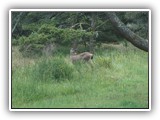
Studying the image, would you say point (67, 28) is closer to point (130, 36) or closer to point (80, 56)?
point (80, 56)

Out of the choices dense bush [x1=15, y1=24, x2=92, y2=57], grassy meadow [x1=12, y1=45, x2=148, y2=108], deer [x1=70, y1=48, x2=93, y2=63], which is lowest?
grassy meadow [x1=12, y1=45, x2=148, y2=108]

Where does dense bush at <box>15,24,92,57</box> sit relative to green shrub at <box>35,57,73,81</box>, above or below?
above

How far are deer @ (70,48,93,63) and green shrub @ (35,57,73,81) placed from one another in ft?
0.21

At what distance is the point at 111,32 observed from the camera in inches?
3730

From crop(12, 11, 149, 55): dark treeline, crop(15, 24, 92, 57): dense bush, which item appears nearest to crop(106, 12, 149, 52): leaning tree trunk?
crop(12, 11, 149, 55): dark treeline

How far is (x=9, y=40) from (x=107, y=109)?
3.02 feet

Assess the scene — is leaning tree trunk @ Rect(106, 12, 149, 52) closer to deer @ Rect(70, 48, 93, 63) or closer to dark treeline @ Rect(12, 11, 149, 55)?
dark treeline @ Rect(12, 11, 149, 55)

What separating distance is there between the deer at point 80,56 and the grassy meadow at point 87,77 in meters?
0.03

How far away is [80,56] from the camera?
9475cm

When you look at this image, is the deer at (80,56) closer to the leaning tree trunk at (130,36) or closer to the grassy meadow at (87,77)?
the grassy meadow at (87,77)

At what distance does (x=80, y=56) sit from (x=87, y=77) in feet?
0.56

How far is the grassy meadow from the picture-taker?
A: 94750 millimetres

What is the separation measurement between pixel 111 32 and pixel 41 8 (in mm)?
569

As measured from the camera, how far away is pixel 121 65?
94.8m
